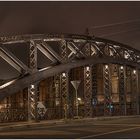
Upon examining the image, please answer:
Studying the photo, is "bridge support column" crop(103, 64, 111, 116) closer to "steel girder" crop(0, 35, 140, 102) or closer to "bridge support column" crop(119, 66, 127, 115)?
"steel girder" crop(0, 35, 140, 102)

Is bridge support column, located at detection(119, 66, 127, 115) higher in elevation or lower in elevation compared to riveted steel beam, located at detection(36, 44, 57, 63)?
lower

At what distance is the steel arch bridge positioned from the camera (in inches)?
1282

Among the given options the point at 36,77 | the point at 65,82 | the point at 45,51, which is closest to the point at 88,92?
the point at 65,82

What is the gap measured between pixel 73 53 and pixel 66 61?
2.34m

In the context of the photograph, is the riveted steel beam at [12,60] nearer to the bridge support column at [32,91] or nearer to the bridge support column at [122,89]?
the bridge support column at [32,91]

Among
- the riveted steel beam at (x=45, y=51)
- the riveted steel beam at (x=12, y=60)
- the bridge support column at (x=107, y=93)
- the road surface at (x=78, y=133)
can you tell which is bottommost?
the road surface at (x=78, y=133)

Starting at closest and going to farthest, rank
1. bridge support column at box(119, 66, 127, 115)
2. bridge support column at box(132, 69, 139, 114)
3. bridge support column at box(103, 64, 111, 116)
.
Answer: bridge support column at box(103, 64, 111, 116) < bridge support column at box(119, 66, 127, 115) < bridge support column at box(132, 69, 139, 114)

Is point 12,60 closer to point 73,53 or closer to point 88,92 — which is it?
point 73,53

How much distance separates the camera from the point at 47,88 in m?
52.3

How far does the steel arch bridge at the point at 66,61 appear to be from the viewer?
3256cm

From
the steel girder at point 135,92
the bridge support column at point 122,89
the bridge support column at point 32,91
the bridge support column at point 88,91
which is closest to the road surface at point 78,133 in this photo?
the bridge support column at point 32,91

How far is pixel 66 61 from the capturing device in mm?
35656

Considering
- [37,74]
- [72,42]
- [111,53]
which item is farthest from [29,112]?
[111,53]

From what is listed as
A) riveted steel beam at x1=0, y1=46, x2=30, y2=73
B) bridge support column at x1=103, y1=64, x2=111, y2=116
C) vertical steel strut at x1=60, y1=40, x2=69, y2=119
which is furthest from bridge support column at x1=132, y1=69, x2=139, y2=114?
riveted steel beam at x1=0, y1=46, x2=30, y2=73
